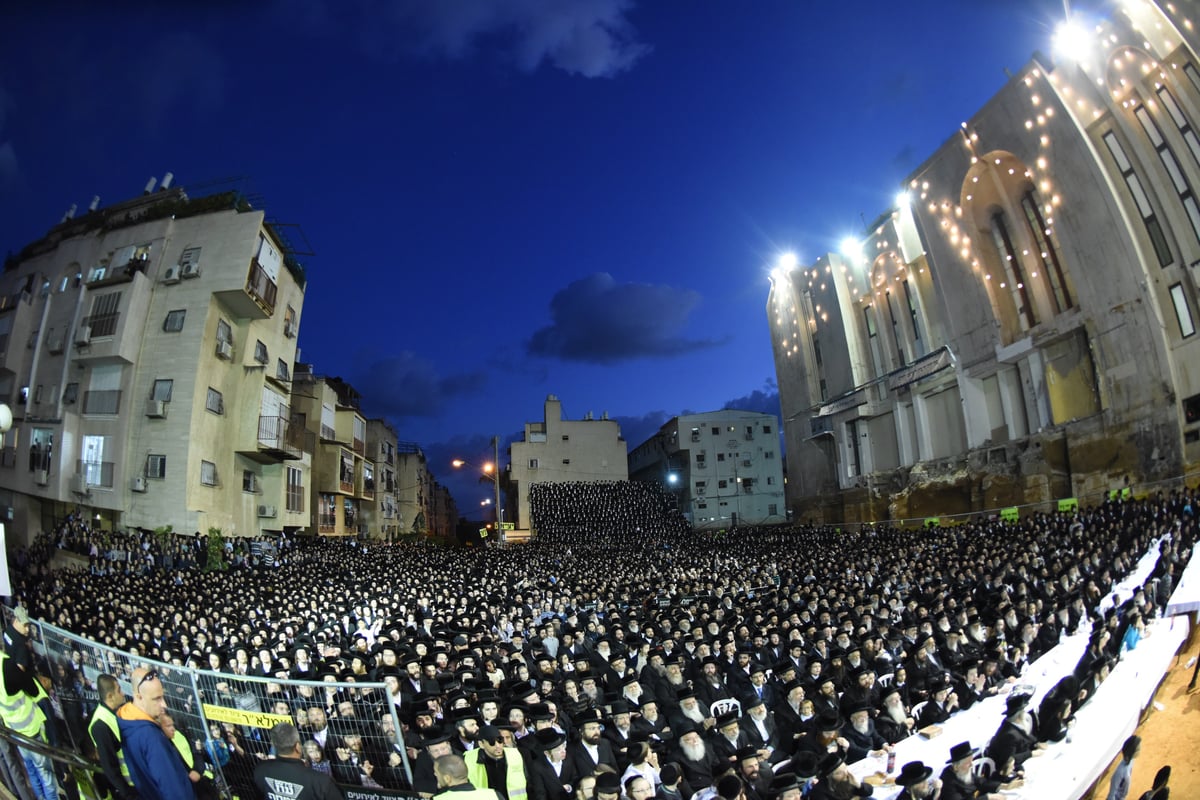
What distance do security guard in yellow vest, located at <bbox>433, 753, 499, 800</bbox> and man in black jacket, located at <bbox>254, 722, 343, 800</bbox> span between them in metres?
0.67

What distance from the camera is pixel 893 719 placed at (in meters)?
8.00

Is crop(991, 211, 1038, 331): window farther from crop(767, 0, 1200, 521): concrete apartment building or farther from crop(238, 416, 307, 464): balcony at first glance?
crop(238, 416, 307, 464): balcony

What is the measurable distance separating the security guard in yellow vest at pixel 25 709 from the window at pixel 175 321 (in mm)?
24492

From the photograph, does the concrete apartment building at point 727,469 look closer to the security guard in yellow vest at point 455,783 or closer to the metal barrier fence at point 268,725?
the metal barrier fence at point 268,725

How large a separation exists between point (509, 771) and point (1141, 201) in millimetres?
28508

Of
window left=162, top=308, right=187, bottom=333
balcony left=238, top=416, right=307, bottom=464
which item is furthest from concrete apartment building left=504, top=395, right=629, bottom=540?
window left=162, top=308, right=187, bottom=333

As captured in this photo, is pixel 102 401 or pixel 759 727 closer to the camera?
pixel 759 727

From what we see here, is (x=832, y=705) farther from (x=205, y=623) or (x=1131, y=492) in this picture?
(x=1131, y=492)

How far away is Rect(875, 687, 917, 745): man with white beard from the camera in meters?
7.80

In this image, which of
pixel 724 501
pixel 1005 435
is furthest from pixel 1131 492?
pixel 724 501

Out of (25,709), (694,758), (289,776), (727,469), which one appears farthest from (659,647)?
(727,469)

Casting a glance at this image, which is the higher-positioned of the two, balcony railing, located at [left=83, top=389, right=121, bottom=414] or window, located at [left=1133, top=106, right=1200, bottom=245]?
window, located at [left=1133, top=106, right=1200, bottom=245]

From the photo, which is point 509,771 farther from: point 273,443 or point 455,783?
point 273,443

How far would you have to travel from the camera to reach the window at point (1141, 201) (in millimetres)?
22906
